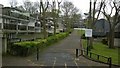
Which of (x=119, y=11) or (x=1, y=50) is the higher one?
(x=119, y=11)

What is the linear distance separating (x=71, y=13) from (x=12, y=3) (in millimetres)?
20577

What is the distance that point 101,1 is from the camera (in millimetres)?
36219

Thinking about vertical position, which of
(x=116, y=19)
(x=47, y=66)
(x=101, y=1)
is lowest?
(x=47, y=66)

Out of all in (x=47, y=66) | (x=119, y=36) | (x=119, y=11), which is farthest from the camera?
(x=119, y=36)

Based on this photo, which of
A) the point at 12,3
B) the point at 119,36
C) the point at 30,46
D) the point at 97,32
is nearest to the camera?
the point at 30,46

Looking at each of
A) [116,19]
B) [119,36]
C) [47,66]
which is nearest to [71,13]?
[119,36]

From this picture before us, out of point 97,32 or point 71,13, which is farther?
point 71,13

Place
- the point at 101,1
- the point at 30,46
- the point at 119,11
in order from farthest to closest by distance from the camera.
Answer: the point at 119,11 → the point at 101,1 → the point at 30,46

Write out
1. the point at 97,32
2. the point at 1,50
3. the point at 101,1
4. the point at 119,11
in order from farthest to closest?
the point at 97,32 < the point at 119,11 < the point at 101,1 < the point at 1,50

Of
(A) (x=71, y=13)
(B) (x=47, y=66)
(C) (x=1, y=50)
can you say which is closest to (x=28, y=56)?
(C) (x=1, y=50)

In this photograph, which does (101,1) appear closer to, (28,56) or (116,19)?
(116,19)

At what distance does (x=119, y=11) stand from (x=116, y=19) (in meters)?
1.59

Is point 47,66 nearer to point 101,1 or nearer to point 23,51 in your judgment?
point 23,51

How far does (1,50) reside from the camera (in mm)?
21703
